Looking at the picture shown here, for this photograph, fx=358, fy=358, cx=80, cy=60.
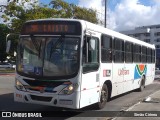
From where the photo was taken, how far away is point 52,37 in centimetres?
1055

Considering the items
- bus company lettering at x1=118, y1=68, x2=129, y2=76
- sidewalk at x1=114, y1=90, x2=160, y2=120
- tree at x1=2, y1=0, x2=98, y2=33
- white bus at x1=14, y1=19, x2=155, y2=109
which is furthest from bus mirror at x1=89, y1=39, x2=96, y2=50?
tree at x1=2, y1=0, x2=98, y2=33

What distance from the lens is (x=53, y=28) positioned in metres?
10.7

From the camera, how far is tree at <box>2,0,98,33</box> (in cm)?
4306

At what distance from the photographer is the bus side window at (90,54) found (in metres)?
10.5

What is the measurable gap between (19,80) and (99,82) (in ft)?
8.93

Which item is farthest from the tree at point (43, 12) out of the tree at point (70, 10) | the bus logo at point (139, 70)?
the bus logo at point (139, 70)

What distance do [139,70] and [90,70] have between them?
27.0 ft

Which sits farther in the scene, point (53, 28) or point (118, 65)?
point (118, 65)

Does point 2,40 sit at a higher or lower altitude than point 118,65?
higher

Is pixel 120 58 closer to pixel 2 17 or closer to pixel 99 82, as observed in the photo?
pixel 99 82

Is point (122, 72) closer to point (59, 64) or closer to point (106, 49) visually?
point (106, 49)

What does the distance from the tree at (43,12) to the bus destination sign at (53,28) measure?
3089 centimetres

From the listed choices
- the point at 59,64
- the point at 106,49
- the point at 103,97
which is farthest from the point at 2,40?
the point at 59,64

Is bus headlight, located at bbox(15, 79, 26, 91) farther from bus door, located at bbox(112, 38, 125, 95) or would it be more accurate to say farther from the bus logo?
the bus logo
